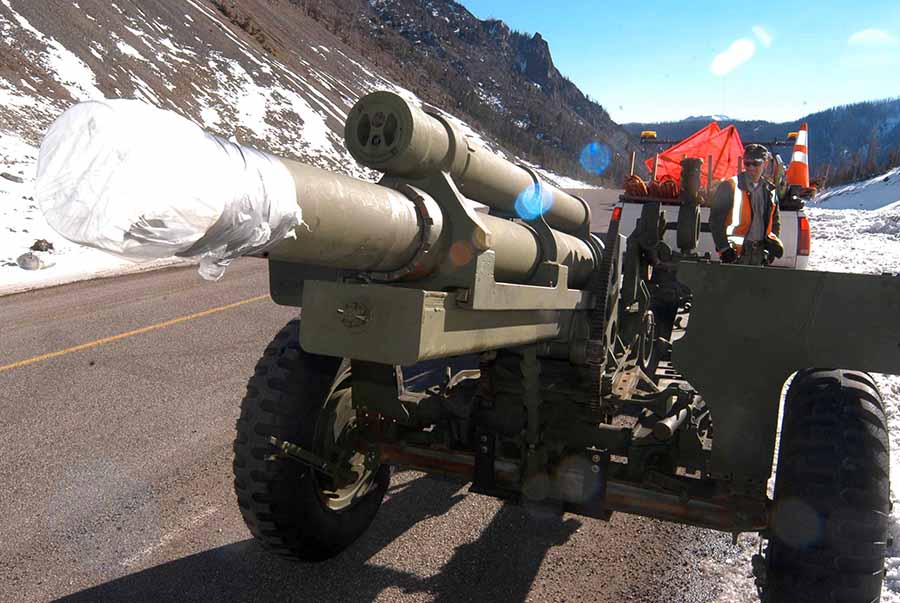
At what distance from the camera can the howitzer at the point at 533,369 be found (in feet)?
7.31

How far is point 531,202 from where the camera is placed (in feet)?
10.3

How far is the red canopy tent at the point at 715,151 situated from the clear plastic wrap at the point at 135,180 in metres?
7.30

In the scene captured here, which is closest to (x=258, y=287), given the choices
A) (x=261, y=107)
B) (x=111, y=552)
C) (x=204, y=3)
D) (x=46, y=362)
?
(x=46, y=362)

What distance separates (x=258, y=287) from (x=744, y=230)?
25.5 ft

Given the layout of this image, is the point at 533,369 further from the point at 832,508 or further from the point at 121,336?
the point at 121,336

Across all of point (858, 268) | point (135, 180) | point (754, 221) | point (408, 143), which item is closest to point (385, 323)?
point (408, 143)

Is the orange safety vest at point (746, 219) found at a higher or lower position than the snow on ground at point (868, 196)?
lower

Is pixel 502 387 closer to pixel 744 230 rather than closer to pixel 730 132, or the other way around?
pixel 744 230

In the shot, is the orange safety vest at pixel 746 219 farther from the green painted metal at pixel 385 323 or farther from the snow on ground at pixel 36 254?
the snow on ground at pixel 36 254

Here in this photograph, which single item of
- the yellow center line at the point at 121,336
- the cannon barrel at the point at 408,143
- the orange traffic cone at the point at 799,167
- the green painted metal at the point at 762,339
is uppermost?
A: the orange traffic cone at the point at 799,167

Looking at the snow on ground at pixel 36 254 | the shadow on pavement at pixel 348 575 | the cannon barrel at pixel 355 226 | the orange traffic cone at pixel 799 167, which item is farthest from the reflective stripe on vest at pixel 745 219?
the snow on ground at pixel 36 254

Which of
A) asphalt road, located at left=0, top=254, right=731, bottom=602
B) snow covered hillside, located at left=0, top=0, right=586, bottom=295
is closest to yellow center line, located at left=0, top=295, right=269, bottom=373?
asphalt road, located at left=0, top=254, right=731, bottom=602

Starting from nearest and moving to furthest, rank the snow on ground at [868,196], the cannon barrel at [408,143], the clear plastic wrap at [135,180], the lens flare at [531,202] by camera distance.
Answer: the clear plastic wrap at [135,180] < the cannon barrel at [408,143] < the lens flare at [531,202] < the snow on ground at [868,196]

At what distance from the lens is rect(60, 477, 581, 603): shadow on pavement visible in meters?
3.19
